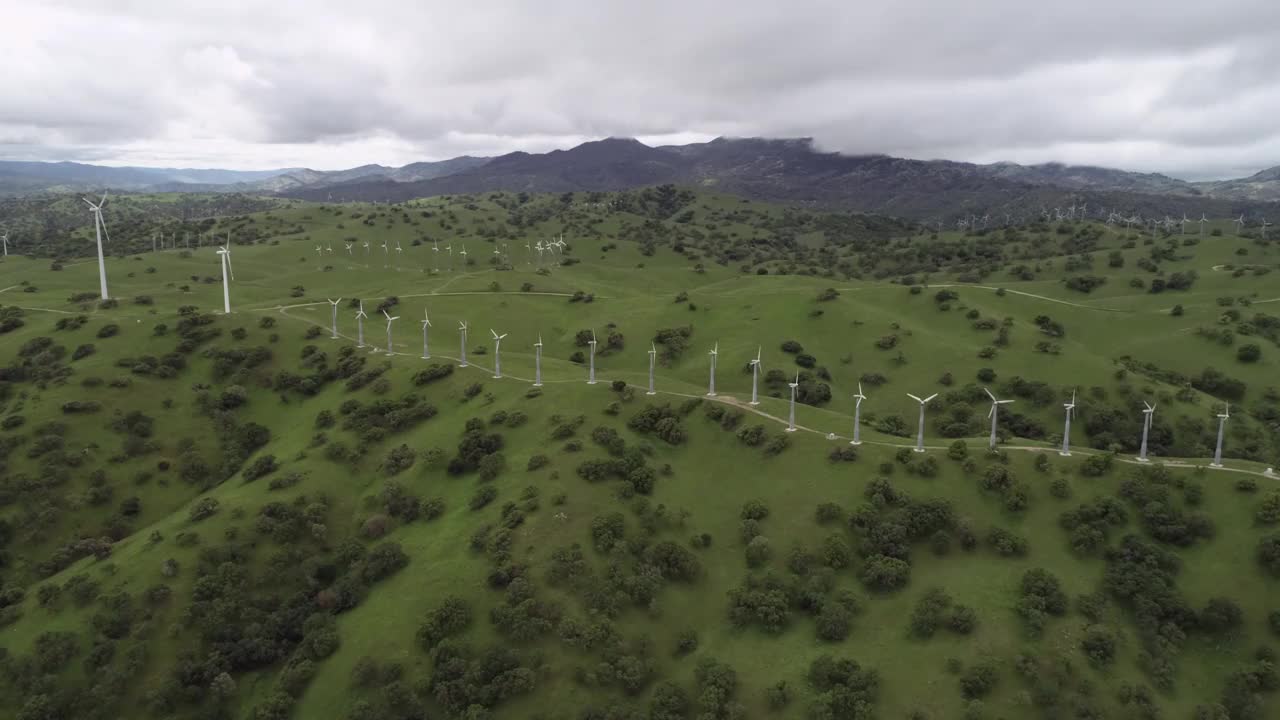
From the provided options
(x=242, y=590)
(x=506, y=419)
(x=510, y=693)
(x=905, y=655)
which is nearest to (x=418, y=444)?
(x=506, y=419)

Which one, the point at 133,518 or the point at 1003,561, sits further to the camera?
the point at 133,518

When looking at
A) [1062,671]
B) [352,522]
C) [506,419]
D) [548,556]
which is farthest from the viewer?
[506,419]

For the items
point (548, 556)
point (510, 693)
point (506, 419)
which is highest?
point (506, 419)

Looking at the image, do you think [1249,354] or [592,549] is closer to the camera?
[592,549]

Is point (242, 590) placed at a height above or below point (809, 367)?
below

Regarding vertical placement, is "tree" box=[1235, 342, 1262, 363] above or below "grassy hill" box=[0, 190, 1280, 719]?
above

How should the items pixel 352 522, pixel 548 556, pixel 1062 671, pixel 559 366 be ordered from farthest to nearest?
1. pixel 559 366
2. pixel 352 522
3. pixel 548 556
4. pixel 1062 671

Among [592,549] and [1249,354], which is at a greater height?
[1249,354]

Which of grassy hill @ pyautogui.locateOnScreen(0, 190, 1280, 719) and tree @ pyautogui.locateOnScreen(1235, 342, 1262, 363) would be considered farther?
tree @ pyautogui.locateOnScreen(1235, 342, 1262, 363)

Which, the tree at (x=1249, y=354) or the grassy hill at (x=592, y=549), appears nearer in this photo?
the grassy hill at (x=592, y=549)

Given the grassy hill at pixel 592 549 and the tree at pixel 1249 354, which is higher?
the tree at pixel 1249 354

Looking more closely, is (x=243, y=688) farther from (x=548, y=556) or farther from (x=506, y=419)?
(x=506, y=419)
